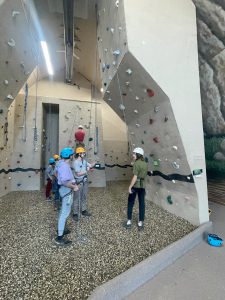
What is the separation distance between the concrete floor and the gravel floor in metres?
0.23

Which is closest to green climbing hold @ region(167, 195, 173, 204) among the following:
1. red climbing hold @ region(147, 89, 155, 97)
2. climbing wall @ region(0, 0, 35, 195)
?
red climbing hold @ region(147, 89, 155, 97)

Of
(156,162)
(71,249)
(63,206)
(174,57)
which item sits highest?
(174,57)

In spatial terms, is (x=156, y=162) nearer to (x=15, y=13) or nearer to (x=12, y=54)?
(x=12, y=54)

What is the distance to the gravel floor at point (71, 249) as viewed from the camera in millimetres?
1423

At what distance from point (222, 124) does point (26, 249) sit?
435cm

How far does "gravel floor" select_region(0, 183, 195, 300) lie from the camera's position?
1.42 m

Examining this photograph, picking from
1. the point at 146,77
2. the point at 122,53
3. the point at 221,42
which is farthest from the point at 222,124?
the point at 122,53

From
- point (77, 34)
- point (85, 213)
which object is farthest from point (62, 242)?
point (77, 34)

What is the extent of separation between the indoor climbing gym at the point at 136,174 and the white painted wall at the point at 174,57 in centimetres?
2

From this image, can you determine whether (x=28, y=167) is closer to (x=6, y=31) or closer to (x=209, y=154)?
(x=6, y=31)

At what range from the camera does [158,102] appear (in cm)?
290

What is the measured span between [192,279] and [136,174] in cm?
123

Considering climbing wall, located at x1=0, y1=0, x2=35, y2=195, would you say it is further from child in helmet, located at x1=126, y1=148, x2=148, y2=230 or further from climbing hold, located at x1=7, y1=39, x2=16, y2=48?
child in helmet, located at x1=126, y1=148, x2=148, y2=230

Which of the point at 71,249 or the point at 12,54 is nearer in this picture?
the point at 71,249
